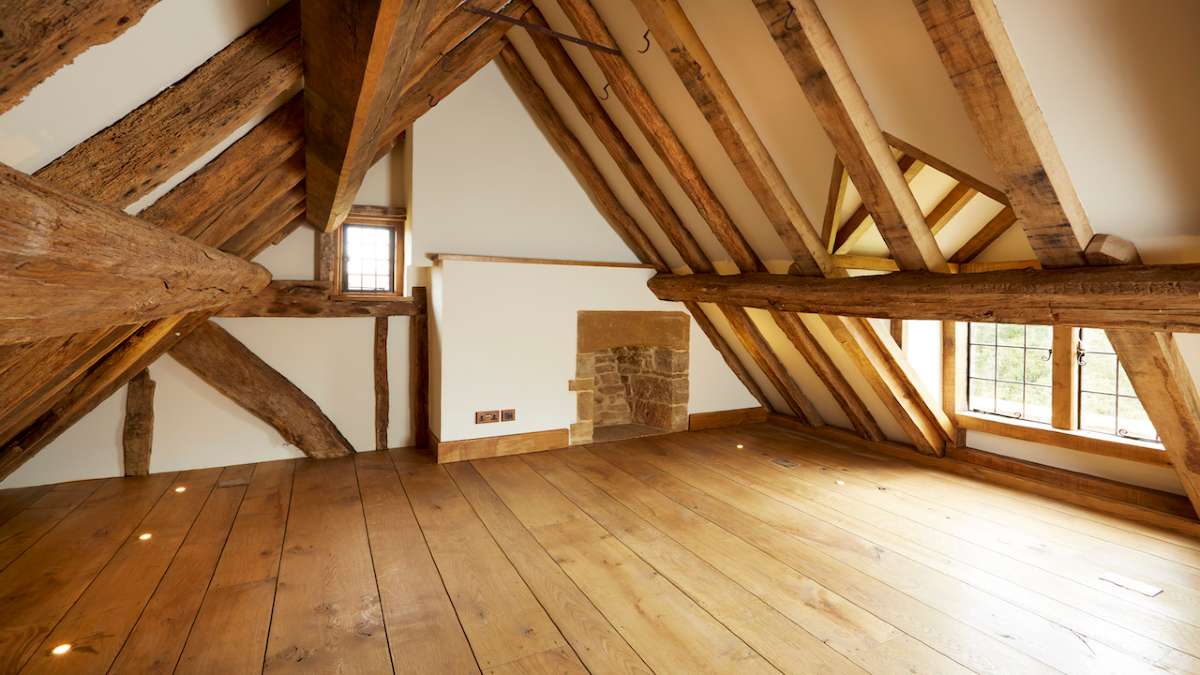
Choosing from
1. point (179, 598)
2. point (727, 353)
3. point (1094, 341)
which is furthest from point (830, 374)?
point (179, 598)

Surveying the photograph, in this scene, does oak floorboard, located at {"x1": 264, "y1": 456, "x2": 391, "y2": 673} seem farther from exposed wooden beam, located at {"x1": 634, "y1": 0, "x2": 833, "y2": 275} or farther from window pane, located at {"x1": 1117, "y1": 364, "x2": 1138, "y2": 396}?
window pane, located at {"x1": 1117, "y1": 364, "x2": 1138, "y2": 396}

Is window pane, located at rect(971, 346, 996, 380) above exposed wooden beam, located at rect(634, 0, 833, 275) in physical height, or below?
below

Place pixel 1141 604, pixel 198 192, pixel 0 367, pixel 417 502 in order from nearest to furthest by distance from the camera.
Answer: pixel 0 367 < pixel 198 192 < pixel 1141 604 < pixel 417 502

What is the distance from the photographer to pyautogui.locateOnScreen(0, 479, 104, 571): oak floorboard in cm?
325

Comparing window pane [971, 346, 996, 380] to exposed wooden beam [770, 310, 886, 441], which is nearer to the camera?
exposed wooden beam [770, 310, 886, 441]

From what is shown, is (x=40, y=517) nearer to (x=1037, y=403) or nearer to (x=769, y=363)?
(x=769, y=363)

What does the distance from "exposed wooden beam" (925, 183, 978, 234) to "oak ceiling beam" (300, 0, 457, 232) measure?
3.83m

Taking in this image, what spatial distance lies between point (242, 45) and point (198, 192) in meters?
0.94

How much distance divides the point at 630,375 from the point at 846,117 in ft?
13.5

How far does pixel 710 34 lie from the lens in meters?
3.29

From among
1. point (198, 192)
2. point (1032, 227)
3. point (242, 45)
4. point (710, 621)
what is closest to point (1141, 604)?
point (1032, 227)

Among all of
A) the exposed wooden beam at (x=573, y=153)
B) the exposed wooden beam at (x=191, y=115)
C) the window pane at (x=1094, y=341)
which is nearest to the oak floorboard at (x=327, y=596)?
the exposed wooden beam at (x=191, y=115)

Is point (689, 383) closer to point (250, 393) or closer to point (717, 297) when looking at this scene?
point (717, 297)

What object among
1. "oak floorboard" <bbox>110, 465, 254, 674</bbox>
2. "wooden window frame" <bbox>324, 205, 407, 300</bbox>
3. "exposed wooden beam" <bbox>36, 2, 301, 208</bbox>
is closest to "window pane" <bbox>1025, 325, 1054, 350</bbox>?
"exposed wooden beam" <bbox>36, 2, 301, 208</bbox>
